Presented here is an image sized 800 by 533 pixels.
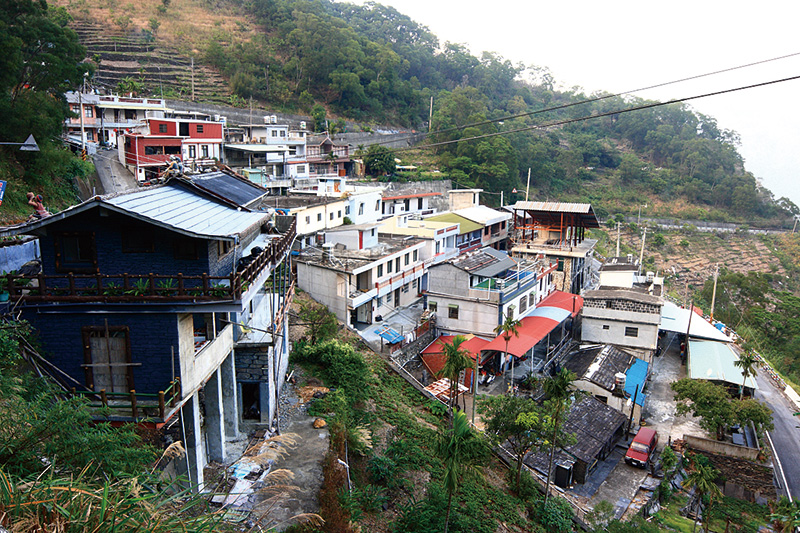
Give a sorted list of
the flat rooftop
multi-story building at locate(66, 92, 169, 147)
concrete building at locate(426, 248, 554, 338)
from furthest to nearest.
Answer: multi-story building at locate(66, 92, 169, 147) < concrete building at locate(426, 248, 554, 338) < the flat rooftop

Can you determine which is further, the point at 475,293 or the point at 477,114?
the point at 477,114

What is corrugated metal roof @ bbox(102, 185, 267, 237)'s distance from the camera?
9836 millimetres

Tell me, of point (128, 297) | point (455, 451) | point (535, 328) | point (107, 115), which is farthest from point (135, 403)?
point (107, 115)

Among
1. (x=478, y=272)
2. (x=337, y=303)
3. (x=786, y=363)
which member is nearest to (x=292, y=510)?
(x=337, y=303)

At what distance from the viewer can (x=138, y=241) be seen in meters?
10.3

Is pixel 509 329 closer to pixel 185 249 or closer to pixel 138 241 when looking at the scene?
pixel 185 249

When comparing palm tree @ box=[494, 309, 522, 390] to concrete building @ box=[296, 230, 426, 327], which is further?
concrete building @ box=[296, 230, 426, 327]

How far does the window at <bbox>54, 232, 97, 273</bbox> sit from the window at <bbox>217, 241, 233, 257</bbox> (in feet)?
7.54

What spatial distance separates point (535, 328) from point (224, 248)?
18302 millimetres

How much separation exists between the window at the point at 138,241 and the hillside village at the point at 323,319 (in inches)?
1.5

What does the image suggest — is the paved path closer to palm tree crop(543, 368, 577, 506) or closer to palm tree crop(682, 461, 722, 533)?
palm tree crop(543, 368, 577, 506)

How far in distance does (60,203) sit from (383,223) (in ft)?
55.5

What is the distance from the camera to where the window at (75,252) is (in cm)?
1003

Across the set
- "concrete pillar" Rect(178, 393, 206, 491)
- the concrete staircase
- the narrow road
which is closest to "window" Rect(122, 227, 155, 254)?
"concrete pillar" Rect(178, 393, 206, 491)
